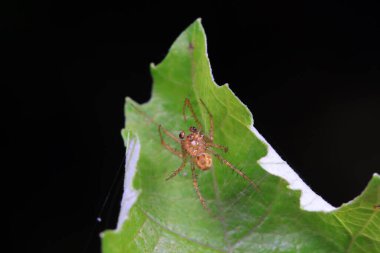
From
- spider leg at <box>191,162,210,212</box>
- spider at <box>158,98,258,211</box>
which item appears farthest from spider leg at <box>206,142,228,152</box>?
spider leg at <box>191,162,210,212</box>

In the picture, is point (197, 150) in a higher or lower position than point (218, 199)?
higher

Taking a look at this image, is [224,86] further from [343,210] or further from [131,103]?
[343,210]

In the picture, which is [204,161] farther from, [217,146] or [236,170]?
[236,170]

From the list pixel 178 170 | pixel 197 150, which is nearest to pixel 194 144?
pixel 197 150

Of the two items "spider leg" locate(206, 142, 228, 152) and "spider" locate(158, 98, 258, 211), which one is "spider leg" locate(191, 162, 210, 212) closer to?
"spider" locate(158, 98, 258, 211)

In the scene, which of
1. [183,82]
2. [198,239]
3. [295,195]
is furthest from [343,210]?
[183,82]

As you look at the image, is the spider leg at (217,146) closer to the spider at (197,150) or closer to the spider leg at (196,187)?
the spider at (197,150)

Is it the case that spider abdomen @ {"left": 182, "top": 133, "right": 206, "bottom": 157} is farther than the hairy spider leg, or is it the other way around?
spider abdomen @ {"left": 182, "top": 133, "right": 206, "bottom": 157}

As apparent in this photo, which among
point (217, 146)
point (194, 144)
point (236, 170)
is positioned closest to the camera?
point (236, 170)
